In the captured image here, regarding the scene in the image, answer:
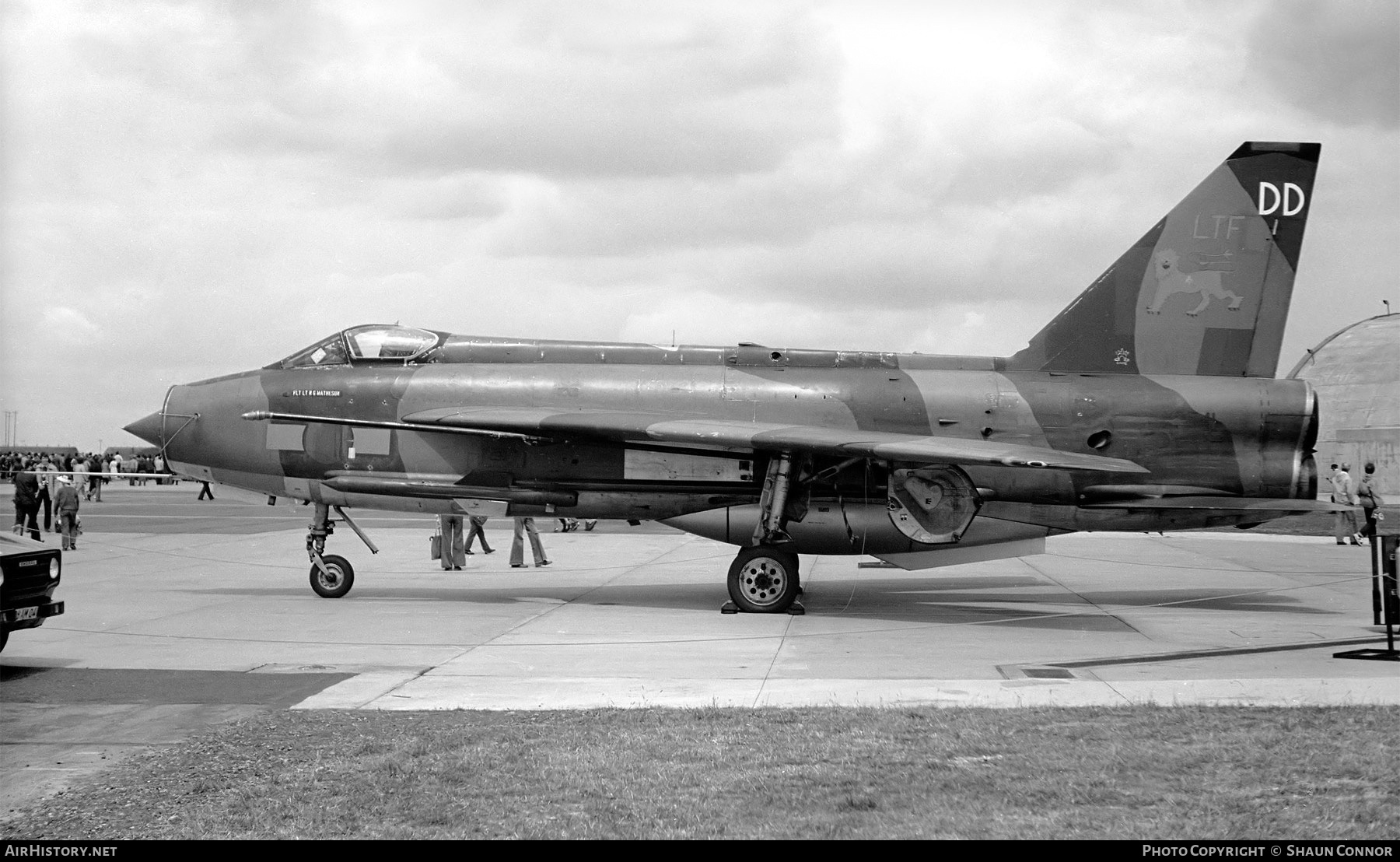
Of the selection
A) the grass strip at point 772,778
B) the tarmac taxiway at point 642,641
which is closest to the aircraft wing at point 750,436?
the tarmac taxiway at point 642,641

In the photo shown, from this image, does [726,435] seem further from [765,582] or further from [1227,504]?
[1227,504]

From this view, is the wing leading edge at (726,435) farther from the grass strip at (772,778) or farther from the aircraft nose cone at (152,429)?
the grass strip at (772,778)

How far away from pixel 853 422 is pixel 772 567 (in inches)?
81.7

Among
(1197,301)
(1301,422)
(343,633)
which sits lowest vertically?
(343,633)

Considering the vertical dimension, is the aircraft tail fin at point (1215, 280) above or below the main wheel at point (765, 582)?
above

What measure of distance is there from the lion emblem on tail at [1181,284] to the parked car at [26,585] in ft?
40.3

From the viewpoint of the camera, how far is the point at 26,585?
9.22 m

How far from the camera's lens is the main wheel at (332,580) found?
581 inches

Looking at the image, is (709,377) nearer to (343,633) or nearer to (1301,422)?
(343,633)

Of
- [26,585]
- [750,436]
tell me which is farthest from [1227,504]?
[26,585]
